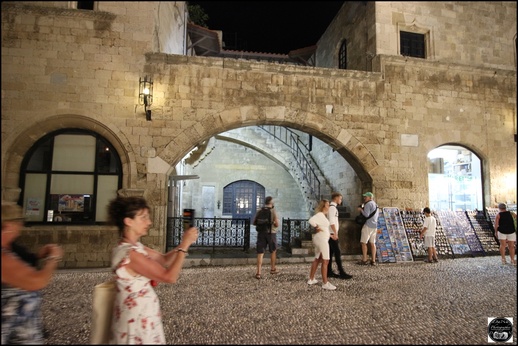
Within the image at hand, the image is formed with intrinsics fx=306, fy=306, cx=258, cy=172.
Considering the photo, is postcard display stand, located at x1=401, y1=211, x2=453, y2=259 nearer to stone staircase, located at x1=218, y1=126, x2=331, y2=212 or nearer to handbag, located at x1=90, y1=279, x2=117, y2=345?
stone staircase, located at x1=218, y1=126, x2=331, y2=212

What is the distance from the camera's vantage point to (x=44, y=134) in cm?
676

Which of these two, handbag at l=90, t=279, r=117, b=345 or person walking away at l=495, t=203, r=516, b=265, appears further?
person walking away at l=495, t=203, r=516, b=265

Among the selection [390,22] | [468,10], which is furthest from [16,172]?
[468,10]

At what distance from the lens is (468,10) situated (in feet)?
29.1

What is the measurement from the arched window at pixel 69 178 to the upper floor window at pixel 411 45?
27.4ft

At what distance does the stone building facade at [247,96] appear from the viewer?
21.5 ft

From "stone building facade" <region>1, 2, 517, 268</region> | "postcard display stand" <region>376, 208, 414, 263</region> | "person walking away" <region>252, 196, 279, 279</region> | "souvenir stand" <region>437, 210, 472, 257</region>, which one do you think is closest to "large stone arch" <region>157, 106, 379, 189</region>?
"stone building facade" <region>1, 2, 517, 268</region>

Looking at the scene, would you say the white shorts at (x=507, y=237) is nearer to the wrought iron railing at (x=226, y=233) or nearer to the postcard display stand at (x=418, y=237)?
the postcard display stand at (x=418, y=237)

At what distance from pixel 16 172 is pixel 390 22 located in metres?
10.0

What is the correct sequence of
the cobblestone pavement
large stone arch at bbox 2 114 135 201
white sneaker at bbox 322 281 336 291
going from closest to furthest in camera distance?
1. the cobblestone pavement
2. white sneaker at bbox 322 281 336 291
3. large stone arch at bbox 2 114 135 201

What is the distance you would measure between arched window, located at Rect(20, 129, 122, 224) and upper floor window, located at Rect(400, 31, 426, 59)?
835cm

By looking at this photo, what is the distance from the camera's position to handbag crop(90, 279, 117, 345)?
1.91 metres

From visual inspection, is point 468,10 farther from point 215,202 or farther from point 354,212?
point 215,202

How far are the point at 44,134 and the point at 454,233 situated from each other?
1024 cm
